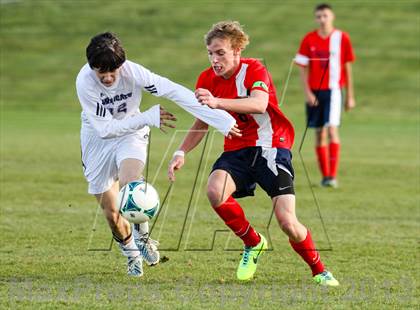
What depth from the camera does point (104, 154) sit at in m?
7.95

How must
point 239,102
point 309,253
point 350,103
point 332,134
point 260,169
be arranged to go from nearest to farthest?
Answer: 1. point 239,102
2. point 309,253
3. point 260,169
4. point 332,134
5. point 350,103

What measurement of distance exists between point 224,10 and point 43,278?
39527 millimetres

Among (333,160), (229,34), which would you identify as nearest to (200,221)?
(333,160)

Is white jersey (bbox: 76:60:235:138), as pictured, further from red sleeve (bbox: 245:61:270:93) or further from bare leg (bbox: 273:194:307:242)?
bare leg (bbox: 273:194:307:242)

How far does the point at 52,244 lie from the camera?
9180mm

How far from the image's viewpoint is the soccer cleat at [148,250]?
8.12 metres

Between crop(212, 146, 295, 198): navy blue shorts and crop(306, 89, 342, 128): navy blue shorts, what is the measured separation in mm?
6849

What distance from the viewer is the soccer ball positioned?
7262mm

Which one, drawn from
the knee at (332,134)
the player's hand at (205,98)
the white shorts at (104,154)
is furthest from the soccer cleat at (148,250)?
the knee at (332,134)

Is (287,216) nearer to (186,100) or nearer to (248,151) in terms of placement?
(248,151)

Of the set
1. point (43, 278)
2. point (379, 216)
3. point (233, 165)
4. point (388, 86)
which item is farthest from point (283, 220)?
point (388, 86)

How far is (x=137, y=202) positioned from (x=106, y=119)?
2.32ft

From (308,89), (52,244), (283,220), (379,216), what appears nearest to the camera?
(283,220)

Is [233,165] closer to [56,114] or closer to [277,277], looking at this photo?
[277,277]
